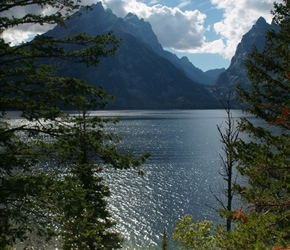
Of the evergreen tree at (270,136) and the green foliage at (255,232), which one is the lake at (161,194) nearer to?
the evergreen tree at (270,136)

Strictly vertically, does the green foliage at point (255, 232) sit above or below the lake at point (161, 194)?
above

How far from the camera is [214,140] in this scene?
12712 cm

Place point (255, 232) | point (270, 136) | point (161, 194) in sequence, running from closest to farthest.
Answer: point (255, 232)
point (270, 136)
point (161, 194)

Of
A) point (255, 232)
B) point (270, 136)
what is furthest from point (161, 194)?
point (255, 232)

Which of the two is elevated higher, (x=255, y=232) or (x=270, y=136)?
(x=270, y=136)

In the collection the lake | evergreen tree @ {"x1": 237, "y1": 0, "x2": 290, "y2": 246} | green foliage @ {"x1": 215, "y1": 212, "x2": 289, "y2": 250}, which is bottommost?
the lake

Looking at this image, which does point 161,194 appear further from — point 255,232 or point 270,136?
point 255,232

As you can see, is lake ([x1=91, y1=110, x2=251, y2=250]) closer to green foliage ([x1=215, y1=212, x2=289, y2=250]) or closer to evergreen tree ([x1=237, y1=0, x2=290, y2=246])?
evergreen tree ([x1=237, y1=0, x2=290, y2=246])

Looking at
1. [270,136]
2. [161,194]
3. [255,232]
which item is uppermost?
[270,136]

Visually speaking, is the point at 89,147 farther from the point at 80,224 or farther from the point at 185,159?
the point at 185,159

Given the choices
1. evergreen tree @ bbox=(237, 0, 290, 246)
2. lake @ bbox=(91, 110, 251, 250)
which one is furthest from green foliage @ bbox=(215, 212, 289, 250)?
lake @ bbox=(91, 110, 251, 250)

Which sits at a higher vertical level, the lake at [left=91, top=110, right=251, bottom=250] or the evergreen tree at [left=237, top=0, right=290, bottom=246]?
the evergreen tree at [left=237, top=0, right=290, bottom=246]

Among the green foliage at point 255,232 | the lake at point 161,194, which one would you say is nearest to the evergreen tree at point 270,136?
the green foliage at point 255,232

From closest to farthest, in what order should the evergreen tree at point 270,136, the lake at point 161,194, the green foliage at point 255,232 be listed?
the green foliage at point 255,232
the evergreen tree at point 270,136
the lake at point 161,194
